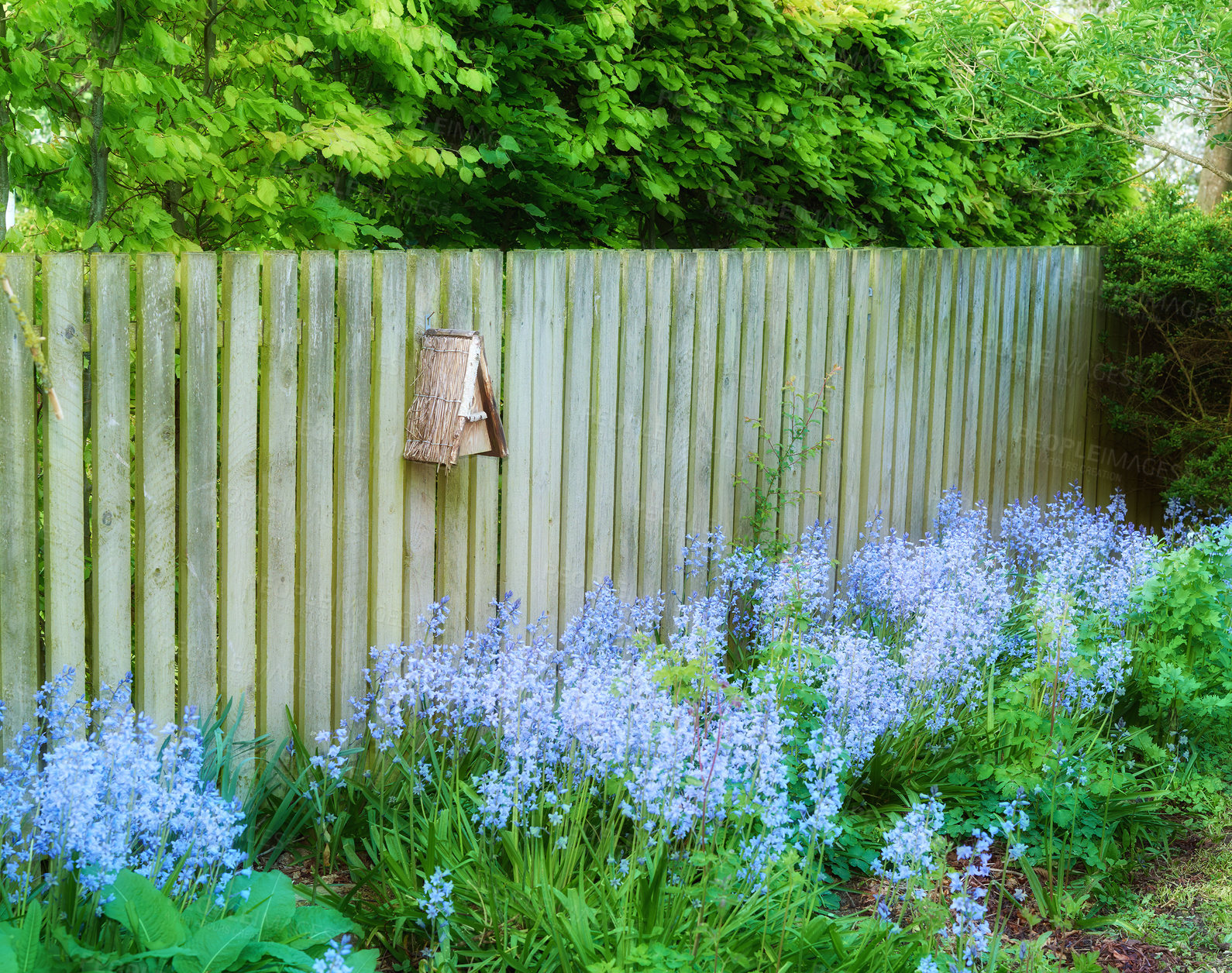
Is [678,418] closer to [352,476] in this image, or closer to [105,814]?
[352,476]

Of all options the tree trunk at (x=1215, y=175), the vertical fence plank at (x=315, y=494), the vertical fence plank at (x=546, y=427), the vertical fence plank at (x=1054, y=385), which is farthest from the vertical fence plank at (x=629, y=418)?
the tree trunk at (x=1215, y=175)

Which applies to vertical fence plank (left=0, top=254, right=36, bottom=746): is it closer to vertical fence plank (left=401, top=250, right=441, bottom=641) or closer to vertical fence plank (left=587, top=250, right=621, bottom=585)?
vertical fence plank (left=401, top=250, right=441, bottom=641)

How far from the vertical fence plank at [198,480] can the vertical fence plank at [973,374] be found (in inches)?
172

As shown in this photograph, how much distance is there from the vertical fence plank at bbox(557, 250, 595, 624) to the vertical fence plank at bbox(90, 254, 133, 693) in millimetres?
1636

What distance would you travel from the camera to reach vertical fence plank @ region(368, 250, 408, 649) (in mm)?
3850

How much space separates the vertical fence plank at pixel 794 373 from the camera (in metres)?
5.33

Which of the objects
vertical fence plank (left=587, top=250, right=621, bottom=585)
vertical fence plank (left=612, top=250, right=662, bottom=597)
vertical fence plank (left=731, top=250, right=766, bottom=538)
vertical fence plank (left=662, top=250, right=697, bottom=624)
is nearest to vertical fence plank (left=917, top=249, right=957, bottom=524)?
vertical fence plank (left=731, top=250, right=766, bottom=538)

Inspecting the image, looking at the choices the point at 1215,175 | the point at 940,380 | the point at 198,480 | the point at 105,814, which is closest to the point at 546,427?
the point at 198,480

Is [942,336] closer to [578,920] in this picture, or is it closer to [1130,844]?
[1130,844]

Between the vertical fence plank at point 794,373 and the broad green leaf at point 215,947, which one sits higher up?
the vertical fence plank at point 794,373

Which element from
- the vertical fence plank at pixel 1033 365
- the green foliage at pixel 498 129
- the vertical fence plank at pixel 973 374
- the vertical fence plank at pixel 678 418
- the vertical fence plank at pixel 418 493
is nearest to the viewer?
the vertical fence plank at pixel 418 493

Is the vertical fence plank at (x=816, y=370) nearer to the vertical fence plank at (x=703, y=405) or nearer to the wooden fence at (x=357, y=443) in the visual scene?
the wooden fence at (x=357, y=443)

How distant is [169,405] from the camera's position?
132 inches

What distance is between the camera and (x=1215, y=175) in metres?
11.0
